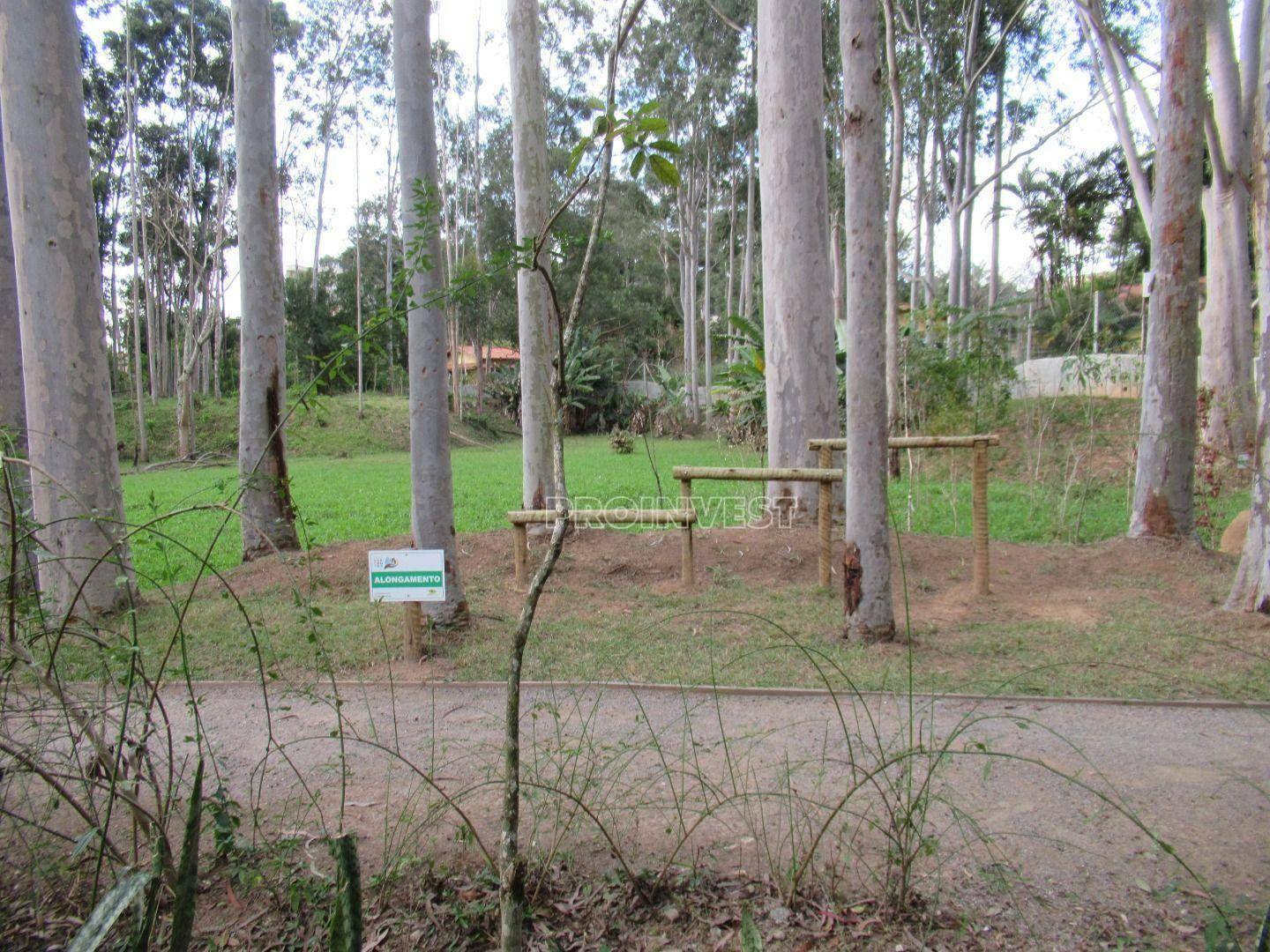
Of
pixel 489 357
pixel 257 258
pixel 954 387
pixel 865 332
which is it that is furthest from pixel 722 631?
pixel 489 357

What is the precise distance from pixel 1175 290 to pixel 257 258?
23.4 feet

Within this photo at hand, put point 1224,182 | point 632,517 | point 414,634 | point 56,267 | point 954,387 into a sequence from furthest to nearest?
1. point 1224,182
2. point 954,387
3. point 632,517
4. point 56,267
5. point 414,634

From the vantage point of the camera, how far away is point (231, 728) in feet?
12.0

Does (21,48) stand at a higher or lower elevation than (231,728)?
higher

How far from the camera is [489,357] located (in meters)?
33.5

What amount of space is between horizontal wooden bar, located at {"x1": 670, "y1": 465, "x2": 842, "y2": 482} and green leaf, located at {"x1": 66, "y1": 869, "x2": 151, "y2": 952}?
4.20 metres

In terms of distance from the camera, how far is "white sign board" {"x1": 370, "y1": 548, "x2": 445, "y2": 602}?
12.5ft

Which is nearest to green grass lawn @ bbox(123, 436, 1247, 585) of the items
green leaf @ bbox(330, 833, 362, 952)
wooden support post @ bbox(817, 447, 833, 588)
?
wooden support post @ bbox(817, 447, 833, 588)

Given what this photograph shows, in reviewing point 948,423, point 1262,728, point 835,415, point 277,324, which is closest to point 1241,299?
point 948,423

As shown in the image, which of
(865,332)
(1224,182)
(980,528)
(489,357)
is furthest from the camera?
(489,357)

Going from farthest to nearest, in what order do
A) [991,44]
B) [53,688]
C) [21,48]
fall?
[991,44], [21,48], [53,688]

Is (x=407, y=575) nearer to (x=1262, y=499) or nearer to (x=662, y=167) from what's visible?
(x=662, y=167)

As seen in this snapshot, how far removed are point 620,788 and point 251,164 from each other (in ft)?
20.4

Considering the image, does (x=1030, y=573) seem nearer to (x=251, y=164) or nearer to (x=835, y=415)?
(x=835, y=415)
